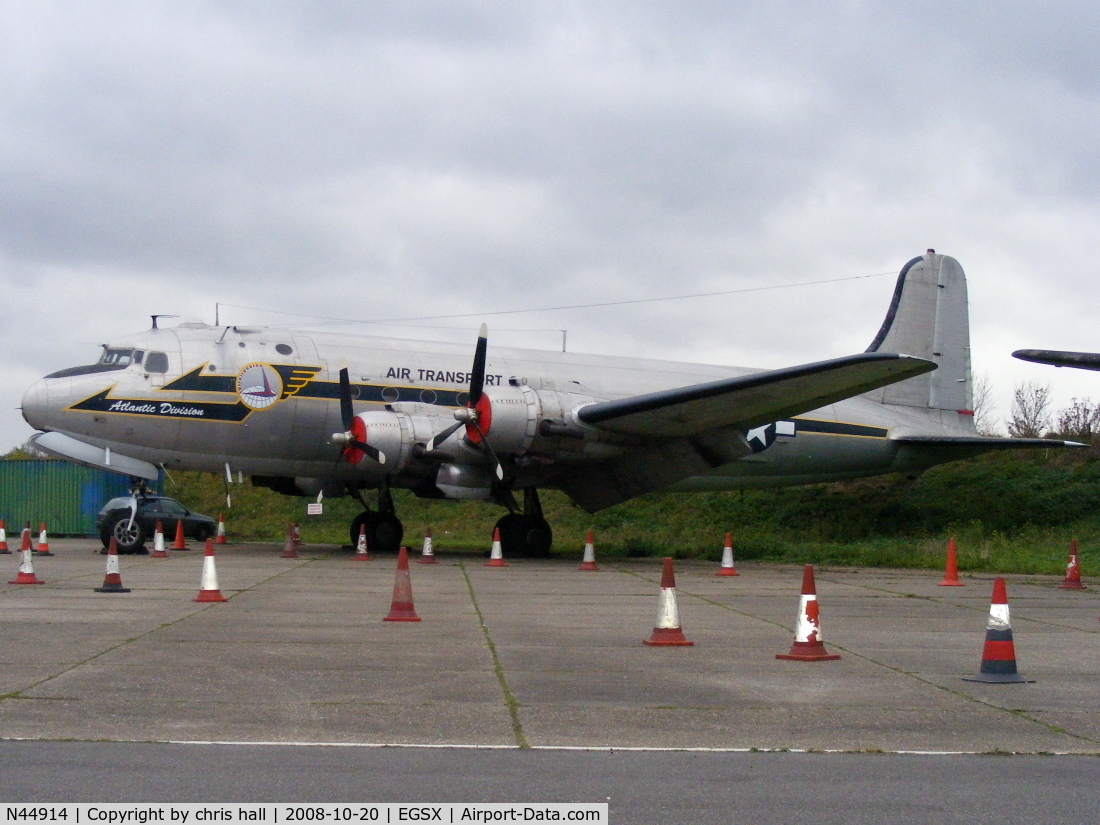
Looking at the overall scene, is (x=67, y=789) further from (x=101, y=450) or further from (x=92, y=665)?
(x=101, y=450)

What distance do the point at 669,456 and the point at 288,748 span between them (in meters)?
16.4

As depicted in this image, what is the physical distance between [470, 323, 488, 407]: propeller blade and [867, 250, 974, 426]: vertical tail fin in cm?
1115

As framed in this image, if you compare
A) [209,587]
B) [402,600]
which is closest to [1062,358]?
[402,600]

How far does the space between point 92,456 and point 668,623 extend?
1420cm

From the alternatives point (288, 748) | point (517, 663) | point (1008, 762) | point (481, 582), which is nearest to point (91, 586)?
point (481, 582)

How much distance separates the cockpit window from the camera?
20394 millimetres

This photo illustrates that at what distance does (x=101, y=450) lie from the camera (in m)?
20.5

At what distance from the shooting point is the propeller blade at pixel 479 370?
20092mm

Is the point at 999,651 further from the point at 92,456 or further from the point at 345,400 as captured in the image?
the point at 92,456

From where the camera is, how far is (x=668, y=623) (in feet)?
32.3

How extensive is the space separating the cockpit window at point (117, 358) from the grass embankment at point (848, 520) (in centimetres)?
940

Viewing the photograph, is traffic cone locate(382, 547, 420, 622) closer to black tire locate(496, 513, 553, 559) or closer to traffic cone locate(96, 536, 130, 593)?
traffic cone locate(96, 536, 130, 593)

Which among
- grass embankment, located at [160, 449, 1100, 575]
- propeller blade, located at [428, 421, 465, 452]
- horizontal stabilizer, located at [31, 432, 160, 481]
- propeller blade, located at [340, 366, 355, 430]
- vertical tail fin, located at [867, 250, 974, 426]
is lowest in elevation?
grass embankment, located at [160, 449, 1100, 575]

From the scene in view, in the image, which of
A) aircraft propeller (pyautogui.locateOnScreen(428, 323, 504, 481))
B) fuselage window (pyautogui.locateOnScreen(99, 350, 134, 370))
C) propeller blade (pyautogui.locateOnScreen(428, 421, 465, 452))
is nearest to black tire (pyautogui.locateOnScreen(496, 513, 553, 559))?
aircraft propeller (pyautogui.locateOnScreen(428, 323, 504, 481))
